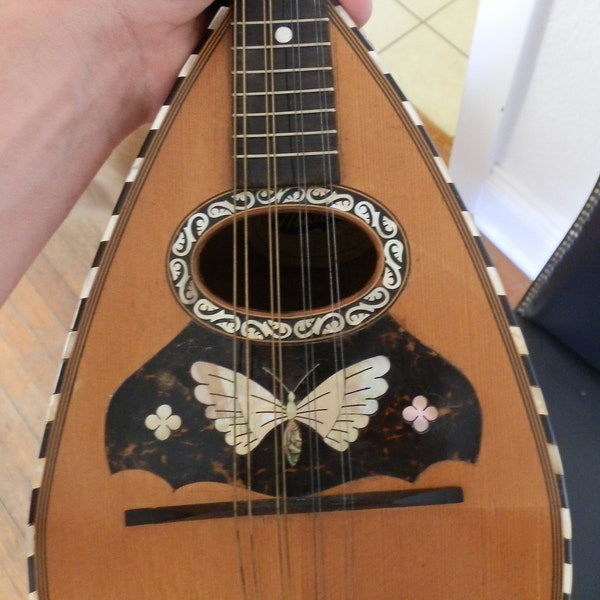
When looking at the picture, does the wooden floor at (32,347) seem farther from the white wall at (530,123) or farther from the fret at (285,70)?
the fret at (285,70)

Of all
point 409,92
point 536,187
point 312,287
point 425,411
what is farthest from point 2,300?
point 409,92

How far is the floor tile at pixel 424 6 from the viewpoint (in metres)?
1.64

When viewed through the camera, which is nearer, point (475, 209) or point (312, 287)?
point (312, 287)

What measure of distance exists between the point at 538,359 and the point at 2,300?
0.72m

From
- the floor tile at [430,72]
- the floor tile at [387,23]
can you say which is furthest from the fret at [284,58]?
the floor tile at [387,23]

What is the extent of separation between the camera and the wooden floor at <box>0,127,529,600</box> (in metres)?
1.22

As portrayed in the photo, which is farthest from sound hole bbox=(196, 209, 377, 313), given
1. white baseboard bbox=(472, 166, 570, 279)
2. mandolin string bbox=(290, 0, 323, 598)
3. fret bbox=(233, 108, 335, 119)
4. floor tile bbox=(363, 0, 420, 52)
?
floor tile bbox=(363, 0, 420, 52)

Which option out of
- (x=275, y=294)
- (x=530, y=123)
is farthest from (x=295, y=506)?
(x=530, y=123)

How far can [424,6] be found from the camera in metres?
1.65

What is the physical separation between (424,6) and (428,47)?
131 mm

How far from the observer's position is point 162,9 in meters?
0.77

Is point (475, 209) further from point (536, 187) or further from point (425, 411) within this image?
point (425, 411)

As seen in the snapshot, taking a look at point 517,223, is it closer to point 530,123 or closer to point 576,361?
point 530,123

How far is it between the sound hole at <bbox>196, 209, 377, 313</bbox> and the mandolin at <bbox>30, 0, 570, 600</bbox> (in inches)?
3.6
